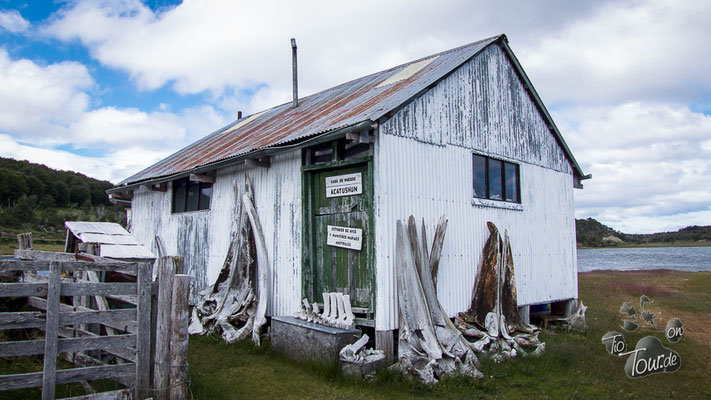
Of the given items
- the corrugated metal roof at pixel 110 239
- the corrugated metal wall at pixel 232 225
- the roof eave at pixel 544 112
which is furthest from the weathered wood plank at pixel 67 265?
the roof eave at pixel 544 112

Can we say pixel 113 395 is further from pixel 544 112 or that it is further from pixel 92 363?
pixel 544 112

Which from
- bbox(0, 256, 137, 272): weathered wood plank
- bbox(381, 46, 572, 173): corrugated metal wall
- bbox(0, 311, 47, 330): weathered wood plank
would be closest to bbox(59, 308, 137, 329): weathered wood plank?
bbox(0, 311, 47, 330): weathered wood plank

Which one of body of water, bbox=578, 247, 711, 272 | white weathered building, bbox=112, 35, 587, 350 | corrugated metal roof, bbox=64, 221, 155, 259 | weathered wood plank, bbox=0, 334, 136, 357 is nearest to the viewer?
weathered wood plank, bbox=0, 334, 136, 357

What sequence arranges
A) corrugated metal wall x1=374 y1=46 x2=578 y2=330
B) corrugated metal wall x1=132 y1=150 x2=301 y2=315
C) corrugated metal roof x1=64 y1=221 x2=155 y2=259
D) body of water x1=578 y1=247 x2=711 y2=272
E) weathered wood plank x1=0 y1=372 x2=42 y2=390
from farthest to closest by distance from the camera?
body of water x1=578 y1=247 x2=711 y2=272 → corrugated metal wall x1=132 y1=150 x2=301 y2=315 → corrugated metal wall x1=374 y1=46 x2=578 y2=330 → corrugated metal roof x1=64 y1=221 x2=155 y2=259 → weathered wood plank x1=0 y1=372 x2=42 y2=390

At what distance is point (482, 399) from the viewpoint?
6.90 m

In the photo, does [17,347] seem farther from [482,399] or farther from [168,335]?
[482,399]

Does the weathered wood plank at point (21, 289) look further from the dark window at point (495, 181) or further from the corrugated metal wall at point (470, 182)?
the dark window at point (495, 181)

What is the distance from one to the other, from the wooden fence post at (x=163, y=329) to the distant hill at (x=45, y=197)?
57.0 meters

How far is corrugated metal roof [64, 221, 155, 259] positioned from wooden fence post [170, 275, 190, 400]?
212cm

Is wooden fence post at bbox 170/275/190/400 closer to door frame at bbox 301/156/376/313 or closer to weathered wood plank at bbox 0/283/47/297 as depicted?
weathered wood plank at bbox 0/283/47/297

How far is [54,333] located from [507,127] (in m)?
9.82

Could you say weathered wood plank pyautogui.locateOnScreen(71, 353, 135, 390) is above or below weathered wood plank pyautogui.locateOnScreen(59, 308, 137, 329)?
below

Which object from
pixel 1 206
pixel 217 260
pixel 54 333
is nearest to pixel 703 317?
pixel 217 260

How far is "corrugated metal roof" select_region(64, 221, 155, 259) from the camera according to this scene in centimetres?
759
